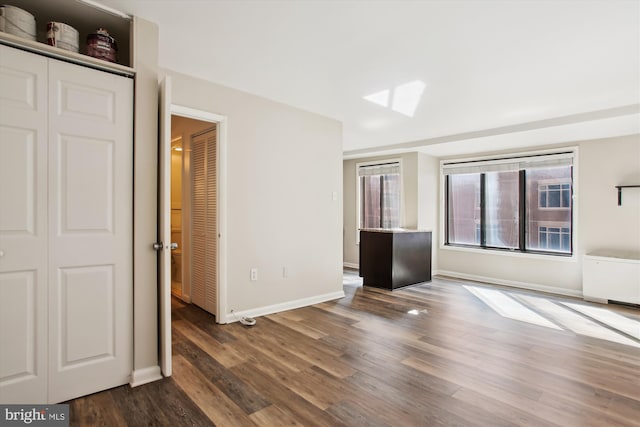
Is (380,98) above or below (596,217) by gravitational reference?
above

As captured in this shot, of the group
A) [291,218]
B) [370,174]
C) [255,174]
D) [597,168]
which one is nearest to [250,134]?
[255,174]

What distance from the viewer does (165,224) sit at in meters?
2.20

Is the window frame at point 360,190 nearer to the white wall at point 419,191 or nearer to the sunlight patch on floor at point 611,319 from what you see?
the white wall at point 419,191

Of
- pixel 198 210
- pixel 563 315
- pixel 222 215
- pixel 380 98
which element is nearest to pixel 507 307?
pixel 563 315

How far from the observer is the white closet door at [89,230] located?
1931 mm

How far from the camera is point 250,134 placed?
11.6 ft

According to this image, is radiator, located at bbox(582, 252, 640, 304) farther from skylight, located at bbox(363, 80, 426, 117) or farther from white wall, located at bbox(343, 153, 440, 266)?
skylight, located at bbox(363, 80, 426, 117)

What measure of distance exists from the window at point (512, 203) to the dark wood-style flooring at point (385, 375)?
72.6 inches

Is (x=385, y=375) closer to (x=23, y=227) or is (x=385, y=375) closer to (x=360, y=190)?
(x=23, y=227)

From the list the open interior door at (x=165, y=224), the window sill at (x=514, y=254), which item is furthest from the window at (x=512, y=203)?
the open interior door at (x=165, y=224)

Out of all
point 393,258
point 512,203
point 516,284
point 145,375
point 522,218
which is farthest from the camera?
point 512,203

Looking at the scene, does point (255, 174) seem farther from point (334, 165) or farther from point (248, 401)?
point (248, 401)

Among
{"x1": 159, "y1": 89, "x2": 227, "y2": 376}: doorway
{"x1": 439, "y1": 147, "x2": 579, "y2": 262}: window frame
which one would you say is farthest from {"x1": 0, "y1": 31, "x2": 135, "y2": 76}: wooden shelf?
{"x1": 439, "y1": 147, "x2": 579, "y2": 262}: window frame

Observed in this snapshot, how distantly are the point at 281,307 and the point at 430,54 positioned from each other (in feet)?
9.64
